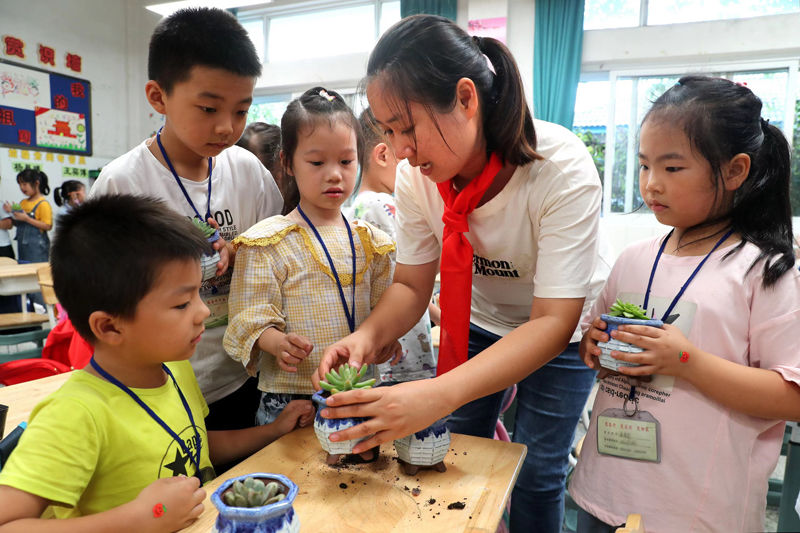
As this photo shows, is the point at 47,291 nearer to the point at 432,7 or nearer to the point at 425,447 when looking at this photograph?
the point at 425,447

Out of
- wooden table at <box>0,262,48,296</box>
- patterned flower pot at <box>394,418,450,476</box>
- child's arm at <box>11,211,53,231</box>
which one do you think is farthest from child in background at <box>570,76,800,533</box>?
child's arm at <box>11,211,53,231</box>

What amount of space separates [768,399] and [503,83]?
0.91 metres

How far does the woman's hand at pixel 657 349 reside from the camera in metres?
1.20

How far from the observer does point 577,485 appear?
4.69 feet

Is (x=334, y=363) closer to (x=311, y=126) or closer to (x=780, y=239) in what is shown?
(x=311, y=126)

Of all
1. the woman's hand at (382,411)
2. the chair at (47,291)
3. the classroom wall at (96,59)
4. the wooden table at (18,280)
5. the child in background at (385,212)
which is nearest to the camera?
the woman's hand at (382,411)

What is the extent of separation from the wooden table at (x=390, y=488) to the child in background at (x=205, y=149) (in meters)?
0.42

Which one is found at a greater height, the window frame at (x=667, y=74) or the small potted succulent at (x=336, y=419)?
the window frame at (x=667, y=74)

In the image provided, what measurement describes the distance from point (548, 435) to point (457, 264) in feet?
1.82

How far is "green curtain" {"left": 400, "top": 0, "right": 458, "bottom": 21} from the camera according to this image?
6.75 m

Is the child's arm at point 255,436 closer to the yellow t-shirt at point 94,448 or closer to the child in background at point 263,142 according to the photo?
the yellow t-shirt at point 94,448

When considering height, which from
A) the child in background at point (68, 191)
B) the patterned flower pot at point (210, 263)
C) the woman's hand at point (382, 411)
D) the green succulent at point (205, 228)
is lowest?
the woman's hand at point (382, 411)

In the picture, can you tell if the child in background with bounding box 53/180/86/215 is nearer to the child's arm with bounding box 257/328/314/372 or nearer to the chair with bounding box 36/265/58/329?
the chair with bounding box 36/265/58/329

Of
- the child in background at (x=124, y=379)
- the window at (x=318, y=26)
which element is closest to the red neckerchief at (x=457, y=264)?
the child in background at (x=124, y=379)
